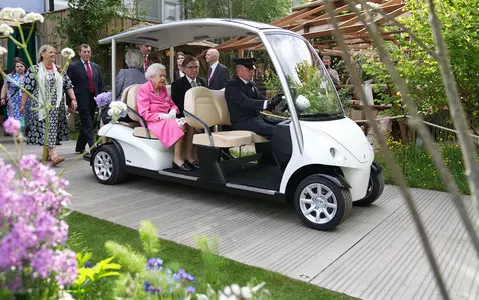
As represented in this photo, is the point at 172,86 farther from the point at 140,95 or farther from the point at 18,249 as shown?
the point at 18,249

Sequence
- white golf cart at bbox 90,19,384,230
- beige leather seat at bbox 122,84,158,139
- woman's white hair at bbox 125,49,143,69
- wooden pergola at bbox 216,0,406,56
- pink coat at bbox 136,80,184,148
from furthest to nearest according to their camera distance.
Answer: wooden pergola at bbox 216,0,406,56
woman's white hair at bbox 125,49,143,69
beige leather seat at bbox 122,84,158,139
pink coat at bbox 136,80,184,148
white golf cart at bbox 90,19,384,230

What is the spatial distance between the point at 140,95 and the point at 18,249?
4.95m

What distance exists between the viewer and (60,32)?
12.8 metres

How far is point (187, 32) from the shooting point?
6.86m

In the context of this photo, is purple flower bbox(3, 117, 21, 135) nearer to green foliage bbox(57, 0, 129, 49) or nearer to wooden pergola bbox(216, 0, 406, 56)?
wooden pergola bbox(216, 0, 406, 56)

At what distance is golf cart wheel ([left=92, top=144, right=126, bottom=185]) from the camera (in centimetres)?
648

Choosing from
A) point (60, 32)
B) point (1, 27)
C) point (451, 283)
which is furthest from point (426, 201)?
point (60, 32)

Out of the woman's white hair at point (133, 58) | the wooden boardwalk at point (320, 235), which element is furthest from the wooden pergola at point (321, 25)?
the wooden boardwalk at point (320, 235)

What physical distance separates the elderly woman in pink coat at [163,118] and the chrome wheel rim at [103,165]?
0.88 m

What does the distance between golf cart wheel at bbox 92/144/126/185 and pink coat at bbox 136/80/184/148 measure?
72cm

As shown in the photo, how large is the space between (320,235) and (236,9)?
15282 mm

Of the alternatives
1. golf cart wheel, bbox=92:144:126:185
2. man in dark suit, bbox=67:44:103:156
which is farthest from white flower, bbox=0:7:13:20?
man in dark suit, bbox=67:44:103:156

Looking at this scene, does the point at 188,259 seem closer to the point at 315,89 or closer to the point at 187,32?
the point at 315,89

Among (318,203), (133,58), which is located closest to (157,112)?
(133,58)
